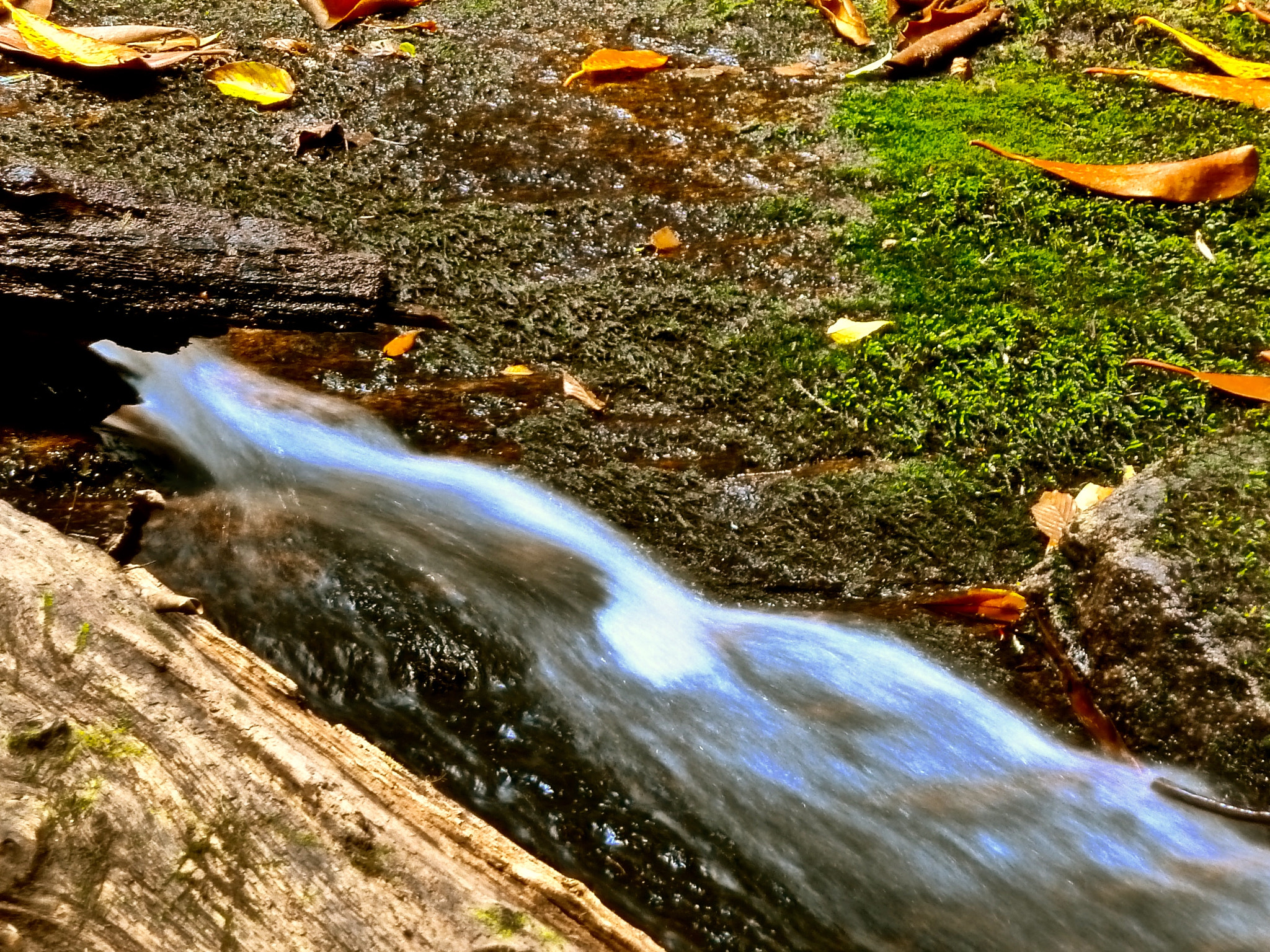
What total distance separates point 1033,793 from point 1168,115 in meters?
3.20

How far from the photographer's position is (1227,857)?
214 cm

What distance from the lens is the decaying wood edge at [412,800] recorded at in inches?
60.2

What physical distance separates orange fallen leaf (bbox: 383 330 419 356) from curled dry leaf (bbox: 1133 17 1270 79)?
150 inches

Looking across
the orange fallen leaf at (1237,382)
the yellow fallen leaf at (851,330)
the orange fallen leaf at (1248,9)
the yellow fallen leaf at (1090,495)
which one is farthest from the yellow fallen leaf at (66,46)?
the orange fallen leaf at (1248,9)

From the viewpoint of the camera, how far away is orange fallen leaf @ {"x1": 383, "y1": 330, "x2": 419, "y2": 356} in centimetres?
338

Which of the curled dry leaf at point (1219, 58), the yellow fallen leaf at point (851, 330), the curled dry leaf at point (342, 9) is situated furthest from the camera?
the curled dry leaf at point (342, 9)

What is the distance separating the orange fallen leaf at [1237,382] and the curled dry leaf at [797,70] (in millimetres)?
2682

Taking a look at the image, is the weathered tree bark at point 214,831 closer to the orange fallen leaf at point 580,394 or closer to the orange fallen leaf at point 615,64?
the orange fallen leaf at point 580,394

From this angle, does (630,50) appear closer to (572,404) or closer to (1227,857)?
(572,404)

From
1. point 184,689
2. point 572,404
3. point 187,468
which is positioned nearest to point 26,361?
point 187,468

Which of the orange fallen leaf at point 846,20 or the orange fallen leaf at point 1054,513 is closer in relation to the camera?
the orange fallen leaf at point 1054,513

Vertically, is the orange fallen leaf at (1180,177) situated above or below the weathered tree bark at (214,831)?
above

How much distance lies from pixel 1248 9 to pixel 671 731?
4.55 meters

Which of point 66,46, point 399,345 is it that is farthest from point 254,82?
point 399,345
